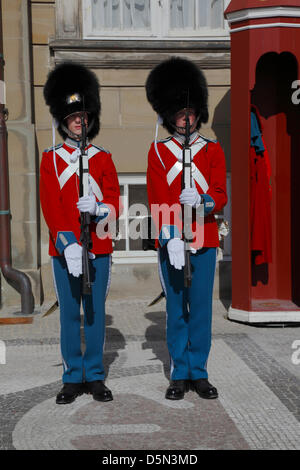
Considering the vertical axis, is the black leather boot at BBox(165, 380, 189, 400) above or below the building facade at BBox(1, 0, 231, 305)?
below

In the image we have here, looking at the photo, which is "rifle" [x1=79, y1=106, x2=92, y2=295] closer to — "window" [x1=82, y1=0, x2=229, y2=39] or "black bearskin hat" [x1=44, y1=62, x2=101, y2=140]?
"black bearskin hat" [x1=44, y1=62, x2=101, y2=140]

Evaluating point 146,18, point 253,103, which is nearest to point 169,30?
point 146,18

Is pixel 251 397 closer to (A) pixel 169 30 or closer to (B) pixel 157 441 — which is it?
(B) pixel 157 441

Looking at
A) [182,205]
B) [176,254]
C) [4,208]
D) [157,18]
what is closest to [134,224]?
[4,208]

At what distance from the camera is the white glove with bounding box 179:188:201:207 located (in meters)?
3.99

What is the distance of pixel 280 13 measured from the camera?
614 cm

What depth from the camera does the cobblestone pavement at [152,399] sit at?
362 cm

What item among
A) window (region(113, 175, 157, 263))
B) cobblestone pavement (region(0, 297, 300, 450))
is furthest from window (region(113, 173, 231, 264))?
cobblestone pavement (region(0, 297, 300, 450))

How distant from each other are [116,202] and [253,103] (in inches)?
122

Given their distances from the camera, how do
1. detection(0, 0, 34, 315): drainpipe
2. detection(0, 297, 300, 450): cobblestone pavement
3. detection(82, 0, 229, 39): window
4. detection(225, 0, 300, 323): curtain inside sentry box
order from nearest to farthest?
detection(0, 297, 300, 450): cobblestone pavement, detection(225, 0, 300, 323): curtain inside sentry box, detection(0, 0, 34, 315): drainpipe, detection(82, 0, 229, 39): window

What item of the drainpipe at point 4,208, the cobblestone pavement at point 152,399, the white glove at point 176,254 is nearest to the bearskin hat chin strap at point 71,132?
the white glove at point 176,254

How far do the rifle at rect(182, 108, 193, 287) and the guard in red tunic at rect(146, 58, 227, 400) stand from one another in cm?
4

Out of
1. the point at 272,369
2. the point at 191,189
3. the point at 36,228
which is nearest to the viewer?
the point at 191,189

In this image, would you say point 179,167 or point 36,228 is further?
point 36,228
